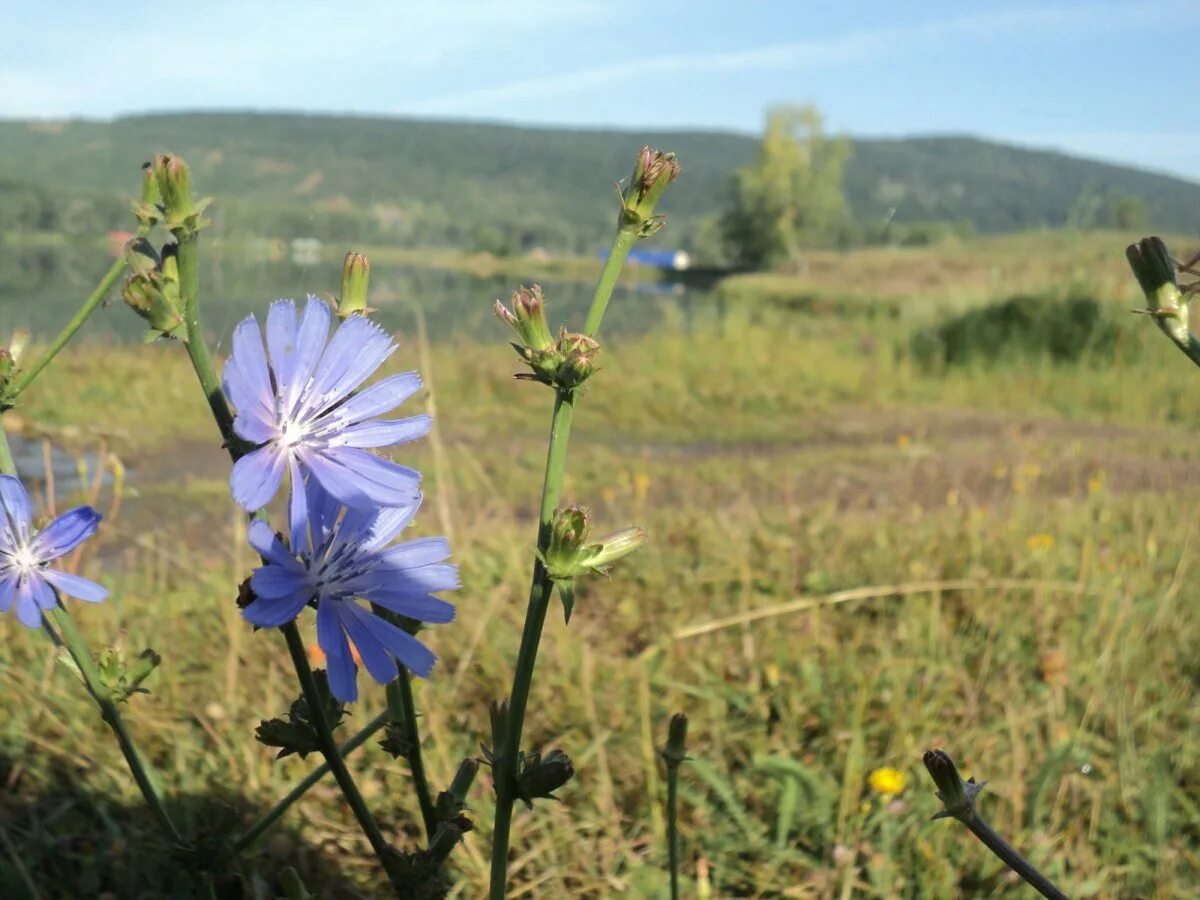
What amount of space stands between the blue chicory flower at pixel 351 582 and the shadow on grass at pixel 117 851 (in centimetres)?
95

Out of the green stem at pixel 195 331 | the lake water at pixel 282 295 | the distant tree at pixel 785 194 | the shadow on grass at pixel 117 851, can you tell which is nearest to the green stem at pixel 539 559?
the green stem at pixel 195 331

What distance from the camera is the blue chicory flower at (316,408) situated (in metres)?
0.64

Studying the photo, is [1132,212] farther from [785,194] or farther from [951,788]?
[951,788]

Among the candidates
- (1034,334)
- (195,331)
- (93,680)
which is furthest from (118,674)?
(1034,334)

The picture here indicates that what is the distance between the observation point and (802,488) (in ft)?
18.8

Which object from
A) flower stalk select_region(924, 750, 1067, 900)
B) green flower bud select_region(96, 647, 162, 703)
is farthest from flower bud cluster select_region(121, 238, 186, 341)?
flower stalk select_region(924, 750, 1067, 900)

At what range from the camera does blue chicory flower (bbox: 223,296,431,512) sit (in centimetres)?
64

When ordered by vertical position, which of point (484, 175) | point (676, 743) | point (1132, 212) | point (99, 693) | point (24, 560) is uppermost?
point (484, 175)

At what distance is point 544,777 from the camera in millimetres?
785

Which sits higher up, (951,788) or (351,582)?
(351,582)

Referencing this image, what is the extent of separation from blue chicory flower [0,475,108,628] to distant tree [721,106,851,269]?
28238mm

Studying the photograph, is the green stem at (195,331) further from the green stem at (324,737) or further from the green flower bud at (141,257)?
the green stem at (324,737)

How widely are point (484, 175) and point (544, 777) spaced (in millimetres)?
50785

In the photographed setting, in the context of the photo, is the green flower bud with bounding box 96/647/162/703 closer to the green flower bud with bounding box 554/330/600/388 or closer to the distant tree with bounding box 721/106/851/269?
the green flower bud with bounding box 554/330/600/388
